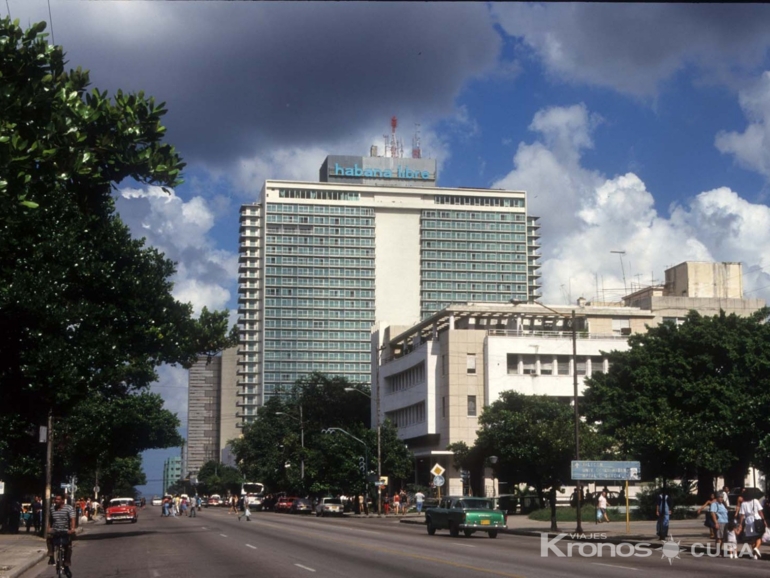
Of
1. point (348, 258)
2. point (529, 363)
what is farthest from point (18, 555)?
point (348, 258)

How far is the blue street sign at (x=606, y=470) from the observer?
37219mm

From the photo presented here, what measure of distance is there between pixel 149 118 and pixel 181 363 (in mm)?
19336

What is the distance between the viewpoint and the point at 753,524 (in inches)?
987

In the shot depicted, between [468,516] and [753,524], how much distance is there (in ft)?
42.5

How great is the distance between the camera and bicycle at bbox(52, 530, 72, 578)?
65.7 feet

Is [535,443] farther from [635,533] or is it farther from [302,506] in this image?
[302,506]

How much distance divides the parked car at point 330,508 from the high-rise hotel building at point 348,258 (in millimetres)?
101964

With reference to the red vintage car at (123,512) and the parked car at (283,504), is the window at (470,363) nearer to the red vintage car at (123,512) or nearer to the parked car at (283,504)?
the parked car at (283,504)

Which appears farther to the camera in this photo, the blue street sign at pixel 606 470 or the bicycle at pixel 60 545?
the blue street sign at pixel 606 470

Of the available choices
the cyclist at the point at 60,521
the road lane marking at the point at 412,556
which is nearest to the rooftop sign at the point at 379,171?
the road lane marking at the point at 412,556

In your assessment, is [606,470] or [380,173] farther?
[380,173]

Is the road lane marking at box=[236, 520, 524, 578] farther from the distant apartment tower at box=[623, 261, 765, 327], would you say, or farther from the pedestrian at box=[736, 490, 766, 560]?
the distant apartment tower at box=[623, 261, 765, 327]

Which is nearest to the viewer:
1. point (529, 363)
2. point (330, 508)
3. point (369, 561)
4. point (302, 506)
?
point (369, 561)

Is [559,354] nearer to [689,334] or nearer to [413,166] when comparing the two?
[689,334]
